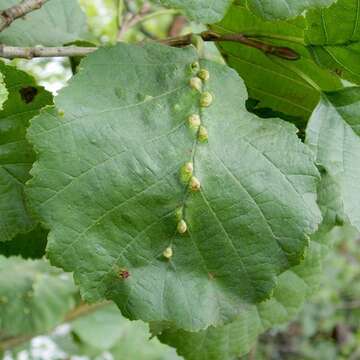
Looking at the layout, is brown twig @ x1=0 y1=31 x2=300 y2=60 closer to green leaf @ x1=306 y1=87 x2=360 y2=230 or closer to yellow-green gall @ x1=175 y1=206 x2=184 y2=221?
green leaf @ x1=306 y1=87 x2=360 y2=230

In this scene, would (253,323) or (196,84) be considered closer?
(196,84)

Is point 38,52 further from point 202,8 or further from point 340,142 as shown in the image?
point 340,142

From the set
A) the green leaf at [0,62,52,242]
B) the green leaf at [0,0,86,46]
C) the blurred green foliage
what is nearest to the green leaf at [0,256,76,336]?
the green leaf at [0,0,86,46]

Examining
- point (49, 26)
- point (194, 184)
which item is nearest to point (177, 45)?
point (194, 184)

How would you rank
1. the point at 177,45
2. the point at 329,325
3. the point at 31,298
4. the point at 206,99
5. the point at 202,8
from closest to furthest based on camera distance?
the point at 202,8
the point at 206,99
the point at 177,45
the point at 31,298
the point at 329,325

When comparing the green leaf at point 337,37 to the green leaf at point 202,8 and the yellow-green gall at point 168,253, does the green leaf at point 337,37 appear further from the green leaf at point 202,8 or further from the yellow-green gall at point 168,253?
the yellow-green gall at point 168,253

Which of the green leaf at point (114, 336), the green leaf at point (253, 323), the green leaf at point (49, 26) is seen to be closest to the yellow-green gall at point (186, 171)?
the green leaf at point (253, 323)
